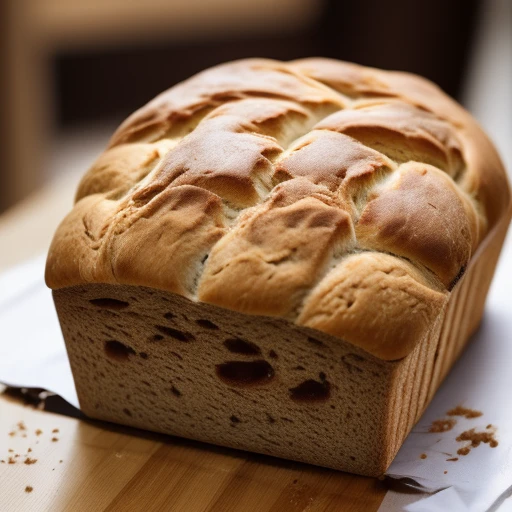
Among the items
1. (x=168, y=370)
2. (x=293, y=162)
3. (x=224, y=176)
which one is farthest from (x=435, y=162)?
(x=168, y=370)

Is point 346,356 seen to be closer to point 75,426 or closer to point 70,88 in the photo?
point 75,426

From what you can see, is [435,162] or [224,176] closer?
[224,176]

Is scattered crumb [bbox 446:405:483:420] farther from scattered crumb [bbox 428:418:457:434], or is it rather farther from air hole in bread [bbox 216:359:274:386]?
air hole in bread [bbox 216:359:274:386]

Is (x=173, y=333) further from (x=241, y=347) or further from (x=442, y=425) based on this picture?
(x=442, y=425)

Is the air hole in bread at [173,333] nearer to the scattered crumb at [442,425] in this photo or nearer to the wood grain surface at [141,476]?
the wood grain surface at [141,476]

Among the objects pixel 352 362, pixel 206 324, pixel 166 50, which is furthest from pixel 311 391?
pixel 166 50

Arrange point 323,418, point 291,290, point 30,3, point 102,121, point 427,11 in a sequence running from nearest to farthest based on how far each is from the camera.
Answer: point 291,290, point 323,418, point 30,3, point 427,11, point 102,121

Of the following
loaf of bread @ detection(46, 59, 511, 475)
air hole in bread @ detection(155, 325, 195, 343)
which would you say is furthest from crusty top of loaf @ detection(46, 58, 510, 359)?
air hole in bread @ detection(155, 325, 195, 343)

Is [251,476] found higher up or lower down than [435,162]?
lower down
